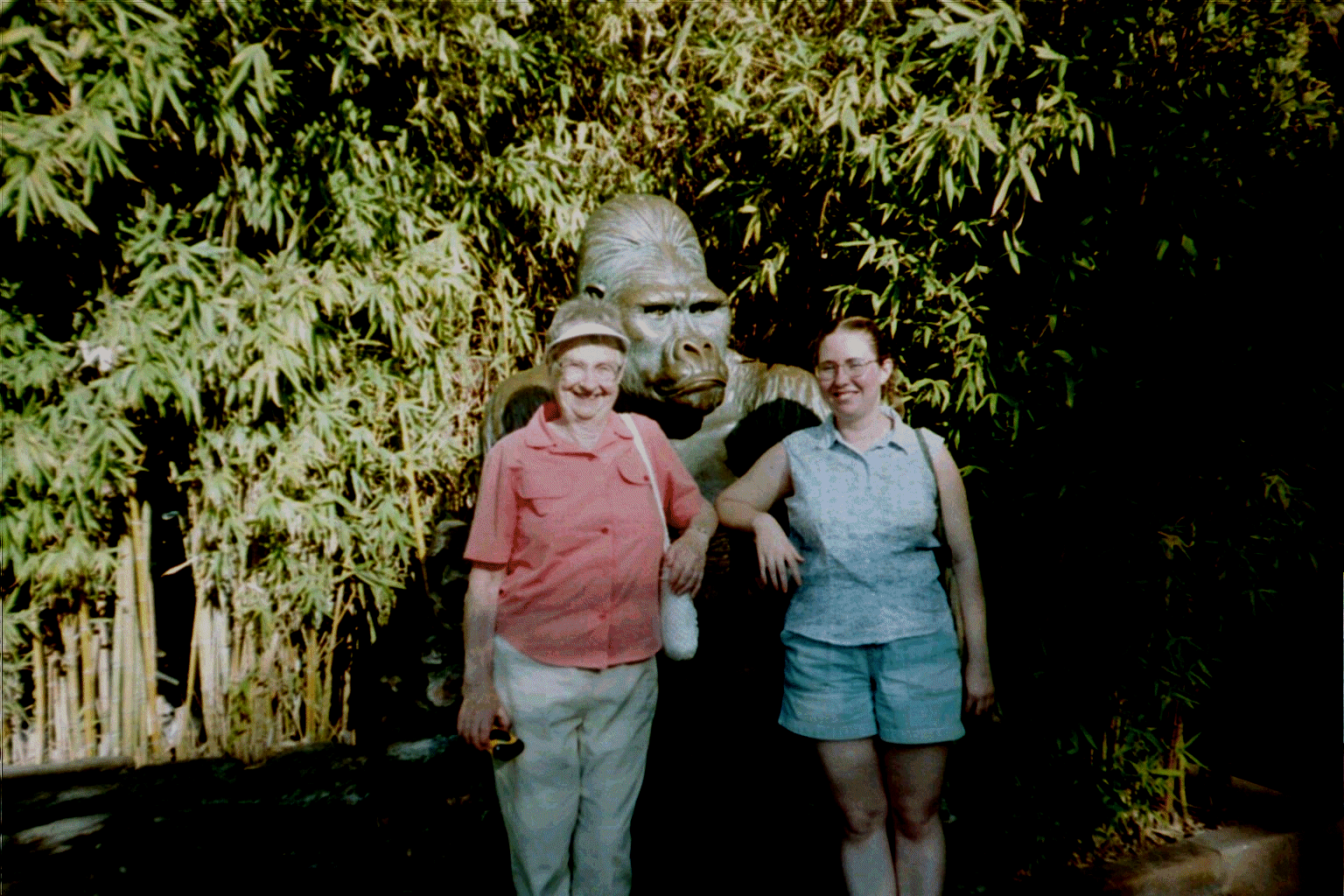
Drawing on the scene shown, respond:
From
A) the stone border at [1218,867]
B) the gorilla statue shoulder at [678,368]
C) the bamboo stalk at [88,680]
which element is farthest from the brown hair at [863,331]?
the bamboo stalk at [88,680]

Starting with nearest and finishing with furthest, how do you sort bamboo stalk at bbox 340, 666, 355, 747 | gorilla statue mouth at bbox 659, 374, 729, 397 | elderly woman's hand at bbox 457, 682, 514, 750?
1. elderly woman's hand at bbox 457, 682, 514, 750
2. gorilla statue mouth at bbox 659, 374, 729, 397
3. bamboo stalk at bbox 340, 666, 355, 747

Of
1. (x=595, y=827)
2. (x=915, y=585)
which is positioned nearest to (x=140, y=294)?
(x=595, y=827)

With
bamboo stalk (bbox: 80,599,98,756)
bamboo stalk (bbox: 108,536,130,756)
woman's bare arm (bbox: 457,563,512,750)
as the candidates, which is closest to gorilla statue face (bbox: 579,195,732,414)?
woman's bare arm (bbox: 457,563,512,750)

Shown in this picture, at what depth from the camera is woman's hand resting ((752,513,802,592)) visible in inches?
74.6

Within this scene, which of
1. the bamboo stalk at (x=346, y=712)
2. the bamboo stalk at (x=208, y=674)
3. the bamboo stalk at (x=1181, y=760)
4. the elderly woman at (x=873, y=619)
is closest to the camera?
the elderly woman at (x=873, y=619)

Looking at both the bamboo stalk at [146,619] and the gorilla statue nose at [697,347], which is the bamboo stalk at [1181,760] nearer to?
the gorilla statue nose at [697,347]

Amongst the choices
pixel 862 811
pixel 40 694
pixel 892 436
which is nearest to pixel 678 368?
pixel 892 436

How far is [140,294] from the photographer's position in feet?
9.27

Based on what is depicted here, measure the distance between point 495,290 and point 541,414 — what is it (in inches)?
72.2

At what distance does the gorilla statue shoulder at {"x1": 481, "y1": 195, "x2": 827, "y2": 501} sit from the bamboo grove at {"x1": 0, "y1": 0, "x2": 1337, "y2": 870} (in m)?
0.48

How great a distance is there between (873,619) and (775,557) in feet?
0.78

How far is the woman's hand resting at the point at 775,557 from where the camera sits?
189 centimetres

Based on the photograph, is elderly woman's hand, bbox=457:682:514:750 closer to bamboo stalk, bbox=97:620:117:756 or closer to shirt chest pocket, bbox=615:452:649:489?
shirt chest pocket, bbox=615:452:649:489

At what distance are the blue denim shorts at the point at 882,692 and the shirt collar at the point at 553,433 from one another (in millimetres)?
611
